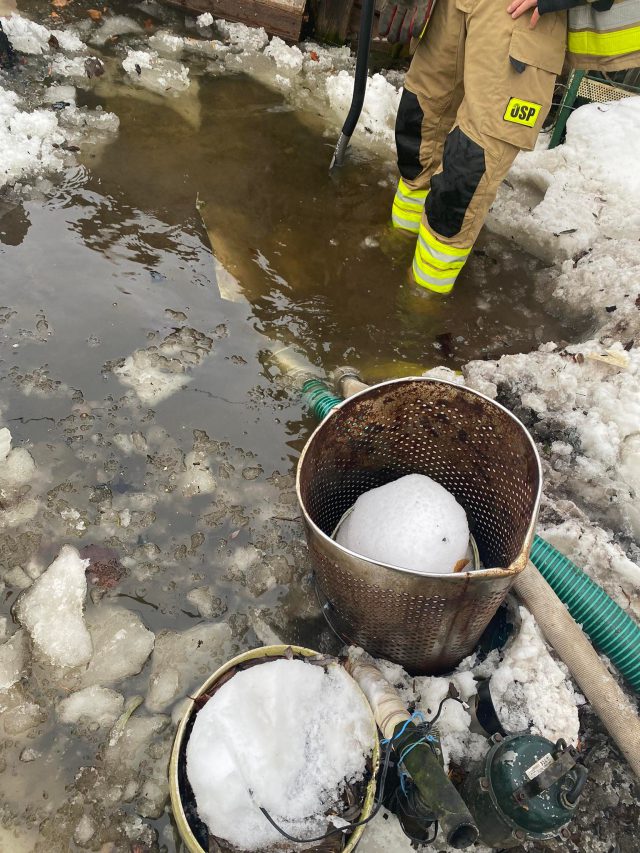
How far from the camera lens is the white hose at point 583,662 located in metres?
1.83

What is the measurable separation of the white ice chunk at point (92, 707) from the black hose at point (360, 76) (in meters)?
3.44

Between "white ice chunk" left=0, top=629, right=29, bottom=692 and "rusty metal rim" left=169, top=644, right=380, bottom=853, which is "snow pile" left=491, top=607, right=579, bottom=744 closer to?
"rusty metal rim" left=169, top=644, right=380, bottom=853

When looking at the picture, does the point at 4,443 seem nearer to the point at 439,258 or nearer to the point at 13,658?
the point at 13,658

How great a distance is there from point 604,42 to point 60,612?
3.14 m

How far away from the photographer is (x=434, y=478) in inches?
92.9

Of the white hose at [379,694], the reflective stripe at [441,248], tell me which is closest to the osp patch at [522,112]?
the reflective stripe at [441,248]

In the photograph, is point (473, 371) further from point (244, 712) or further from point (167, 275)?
point (244, 712)

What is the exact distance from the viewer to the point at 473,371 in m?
2.93

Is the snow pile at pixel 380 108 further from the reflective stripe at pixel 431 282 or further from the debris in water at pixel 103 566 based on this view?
the debris in water at pixel 103 566

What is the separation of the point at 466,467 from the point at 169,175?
2767 mm

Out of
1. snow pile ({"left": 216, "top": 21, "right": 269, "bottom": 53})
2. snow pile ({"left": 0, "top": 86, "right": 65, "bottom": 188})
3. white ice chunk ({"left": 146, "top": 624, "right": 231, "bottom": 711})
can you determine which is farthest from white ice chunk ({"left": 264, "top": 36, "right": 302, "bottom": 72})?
white ice chunk ({"left": 146, "top": 624, "right": 231, "bottom": 711})

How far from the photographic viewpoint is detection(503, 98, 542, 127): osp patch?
2.60 metres

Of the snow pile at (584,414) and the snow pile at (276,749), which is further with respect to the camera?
the snow pile at (584,414)

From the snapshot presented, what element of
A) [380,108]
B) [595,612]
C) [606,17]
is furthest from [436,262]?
[595,612]
